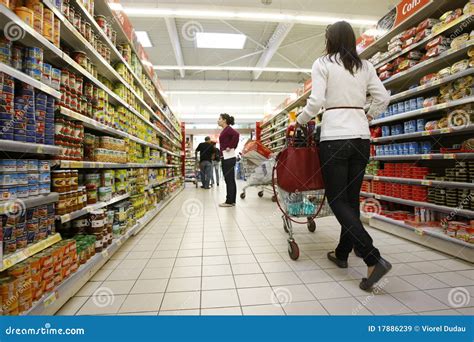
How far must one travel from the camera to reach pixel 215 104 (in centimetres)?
1496

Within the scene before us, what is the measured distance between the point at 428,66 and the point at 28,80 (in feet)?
11.9

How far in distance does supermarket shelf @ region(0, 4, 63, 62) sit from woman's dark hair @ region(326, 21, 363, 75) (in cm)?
185

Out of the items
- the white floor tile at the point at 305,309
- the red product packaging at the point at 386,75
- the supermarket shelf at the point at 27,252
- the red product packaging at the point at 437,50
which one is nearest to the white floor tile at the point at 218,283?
the white floor tile at the point at 305,309

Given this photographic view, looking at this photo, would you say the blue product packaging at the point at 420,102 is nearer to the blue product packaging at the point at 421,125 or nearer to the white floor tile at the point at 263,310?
the blue product packaging at the point at 421,125

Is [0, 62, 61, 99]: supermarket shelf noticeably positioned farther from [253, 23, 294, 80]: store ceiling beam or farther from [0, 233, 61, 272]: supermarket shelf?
[253, 23, 294, 80]: store ceiling beam

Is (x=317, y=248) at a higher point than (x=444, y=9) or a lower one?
lower

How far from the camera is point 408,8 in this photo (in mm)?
2975

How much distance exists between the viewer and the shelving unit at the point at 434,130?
88.5 inches

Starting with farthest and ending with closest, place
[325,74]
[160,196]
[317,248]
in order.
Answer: [160,196], [317,248], [325,74]

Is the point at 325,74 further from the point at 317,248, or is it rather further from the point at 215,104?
the point at 215,104

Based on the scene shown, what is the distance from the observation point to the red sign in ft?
9.16

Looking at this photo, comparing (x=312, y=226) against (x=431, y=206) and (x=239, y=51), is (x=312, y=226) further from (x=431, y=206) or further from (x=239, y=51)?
(x=239, y=51)
